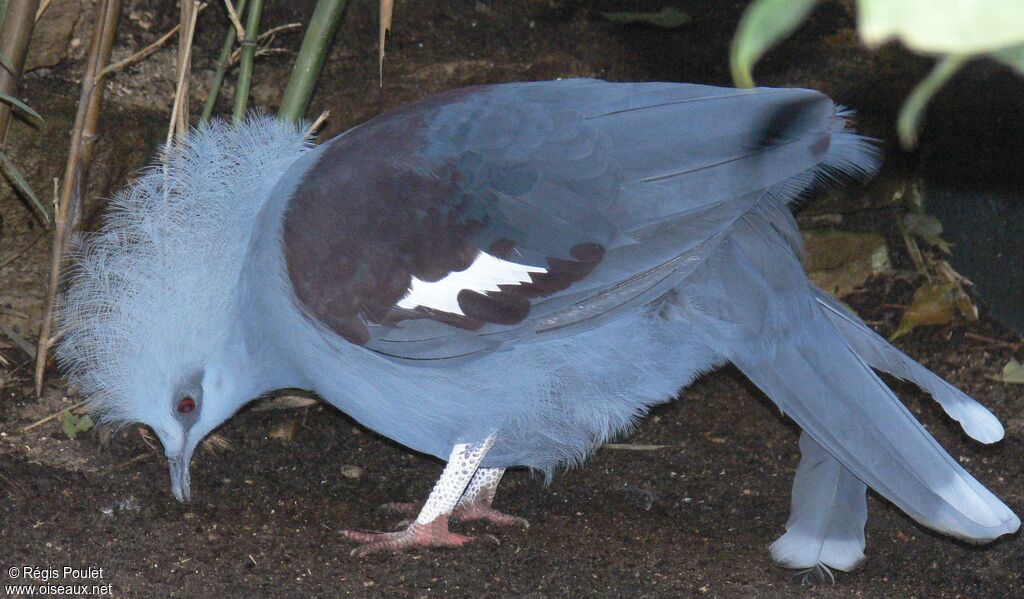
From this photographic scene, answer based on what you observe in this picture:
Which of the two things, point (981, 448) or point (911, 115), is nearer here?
point (911, 115)

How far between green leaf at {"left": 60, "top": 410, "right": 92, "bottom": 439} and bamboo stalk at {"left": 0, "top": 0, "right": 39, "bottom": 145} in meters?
1.03

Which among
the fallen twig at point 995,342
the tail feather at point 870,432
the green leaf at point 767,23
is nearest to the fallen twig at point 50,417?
the tail feather at point 870,432

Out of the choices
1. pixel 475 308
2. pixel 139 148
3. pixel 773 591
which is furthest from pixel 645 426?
pixel 139 148

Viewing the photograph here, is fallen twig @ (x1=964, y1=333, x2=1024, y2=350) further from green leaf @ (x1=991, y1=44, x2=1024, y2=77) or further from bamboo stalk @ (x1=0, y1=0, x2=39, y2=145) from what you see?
green leaf @ (x1=991, y1=44, x2=1024, y2=77)

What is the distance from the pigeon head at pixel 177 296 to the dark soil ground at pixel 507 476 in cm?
28

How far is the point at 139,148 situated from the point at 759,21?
3399mm

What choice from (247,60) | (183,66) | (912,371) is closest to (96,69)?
(183,66)

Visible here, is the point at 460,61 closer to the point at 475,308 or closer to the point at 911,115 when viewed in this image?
the point at 475,308

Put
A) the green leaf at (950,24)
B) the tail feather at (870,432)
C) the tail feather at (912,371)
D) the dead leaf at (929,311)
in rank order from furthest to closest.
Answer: the dead leaf at (929,311), the tail feather at (912,371), the tail feather at (870,432), the green leaf at (950,24)

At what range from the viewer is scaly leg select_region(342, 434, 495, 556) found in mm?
→ 2828

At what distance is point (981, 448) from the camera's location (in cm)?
328

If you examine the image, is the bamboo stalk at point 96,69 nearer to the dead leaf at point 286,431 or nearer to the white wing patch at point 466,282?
the dead leaf at point 286,431

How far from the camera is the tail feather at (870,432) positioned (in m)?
2.56

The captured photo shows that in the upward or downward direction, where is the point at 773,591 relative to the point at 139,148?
downward
